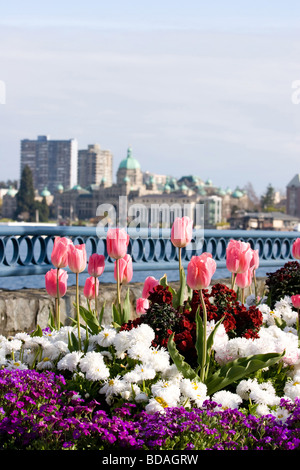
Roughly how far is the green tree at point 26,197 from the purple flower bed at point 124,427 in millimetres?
154188

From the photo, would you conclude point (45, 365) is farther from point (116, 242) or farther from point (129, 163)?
point (129, 163)

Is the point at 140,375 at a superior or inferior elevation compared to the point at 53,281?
inferior

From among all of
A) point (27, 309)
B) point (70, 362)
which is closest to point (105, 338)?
point (70, 362)

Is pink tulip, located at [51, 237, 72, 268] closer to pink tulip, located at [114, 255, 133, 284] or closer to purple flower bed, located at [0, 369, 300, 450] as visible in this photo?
pink tulip, located at [114, 255, 133, 284]

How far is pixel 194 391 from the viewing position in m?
3.87

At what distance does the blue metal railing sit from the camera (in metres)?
7.54

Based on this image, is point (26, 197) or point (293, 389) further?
point (26, 197)

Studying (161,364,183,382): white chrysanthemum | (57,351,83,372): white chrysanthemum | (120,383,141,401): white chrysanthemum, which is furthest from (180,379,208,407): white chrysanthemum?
(57,351,83,372): white chrysanthemum

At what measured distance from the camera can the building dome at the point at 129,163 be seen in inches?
7643

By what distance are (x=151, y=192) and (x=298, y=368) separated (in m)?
188

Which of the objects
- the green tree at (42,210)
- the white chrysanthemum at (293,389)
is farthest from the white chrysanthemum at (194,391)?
the green tree at (42,210)

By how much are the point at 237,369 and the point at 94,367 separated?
2.76 feet

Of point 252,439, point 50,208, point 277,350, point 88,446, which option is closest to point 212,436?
point 252,439
